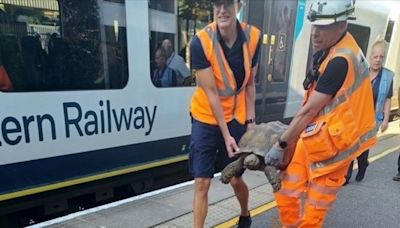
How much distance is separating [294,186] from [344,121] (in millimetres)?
570

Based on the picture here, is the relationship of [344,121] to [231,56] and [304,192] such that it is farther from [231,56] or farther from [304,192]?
[231,56]

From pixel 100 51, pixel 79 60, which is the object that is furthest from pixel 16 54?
pixel 100 51

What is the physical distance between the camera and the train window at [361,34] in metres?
7.78

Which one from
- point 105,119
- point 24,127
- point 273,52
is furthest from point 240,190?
point 273,52

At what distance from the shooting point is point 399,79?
1148cm

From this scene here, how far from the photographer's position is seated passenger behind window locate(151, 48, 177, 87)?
14.6 ft

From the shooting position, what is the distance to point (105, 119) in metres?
3.93

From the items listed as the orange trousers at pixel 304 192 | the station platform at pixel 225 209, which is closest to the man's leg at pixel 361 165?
the station platform at pixel 225 209

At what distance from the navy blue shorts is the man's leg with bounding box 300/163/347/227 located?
55 cm

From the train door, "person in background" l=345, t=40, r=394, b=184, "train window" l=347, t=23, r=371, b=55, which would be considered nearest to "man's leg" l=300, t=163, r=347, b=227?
"person in background" l=345, t=40, r=394, b=184

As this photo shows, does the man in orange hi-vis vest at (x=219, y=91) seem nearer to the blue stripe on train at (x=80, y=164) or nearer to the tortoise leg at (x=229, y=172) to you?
the tortoise leg at (x=229, y=172)

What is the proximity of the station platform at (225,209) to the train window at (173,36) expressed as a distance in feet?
4.47

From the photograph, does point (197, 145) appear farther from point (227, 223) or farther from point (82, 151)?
point (82, 151)

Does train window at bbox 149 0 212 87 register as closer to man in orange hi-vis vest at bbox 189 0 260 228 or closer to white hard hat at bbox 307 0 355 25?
man in orange hi-vis vest at bbox 189 0 260 228
